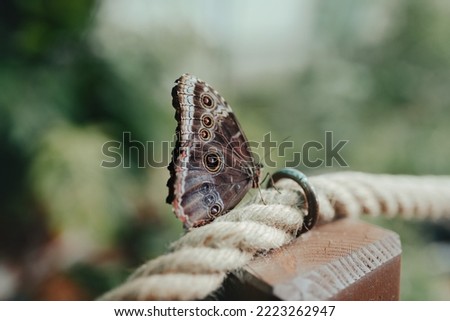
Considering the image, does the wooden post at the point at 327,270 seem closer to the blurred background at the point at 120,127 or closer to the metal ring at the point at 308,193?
the metal ring at the point at 308,193

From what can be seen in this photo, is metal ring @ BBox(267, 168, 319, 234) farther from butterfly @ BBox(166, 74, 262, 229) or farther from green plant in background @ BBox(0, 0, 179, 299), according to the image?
green plant in background @ BBox(0, 0, 179, 299)

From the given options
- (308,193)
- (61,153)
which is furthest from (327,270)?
(61,153)

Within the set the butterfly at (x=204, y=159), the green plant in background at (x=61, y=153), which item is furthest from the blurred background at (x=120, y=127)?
the butterfly at (x=204, y=159)

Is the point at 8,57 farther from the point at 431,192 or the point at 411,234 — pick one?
the point at 411,234

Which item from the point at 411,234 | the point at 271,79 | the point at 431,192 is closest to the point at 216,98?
the point at 431,192

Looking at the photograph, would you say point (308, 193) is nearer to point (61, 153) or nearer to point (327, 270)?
point (327, 270)

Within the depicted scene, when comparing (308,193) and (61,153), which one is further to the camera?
(61,153)
